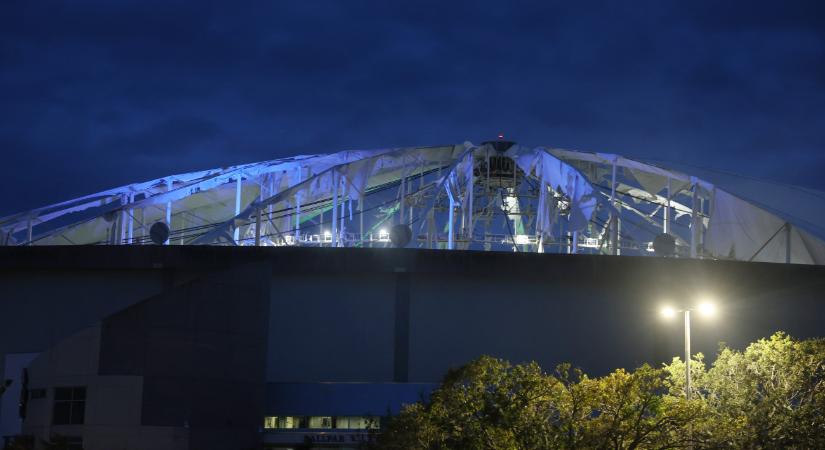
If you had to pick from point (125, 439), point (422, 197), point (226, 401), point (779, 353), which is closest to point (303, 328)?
point (226, 401)

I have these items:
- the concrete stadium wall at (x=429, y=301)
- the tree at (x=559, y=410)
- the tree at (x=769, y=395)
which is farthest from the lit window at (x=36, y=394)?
the tree at (x=769, y=395)

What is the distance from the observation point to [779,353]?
122 ft

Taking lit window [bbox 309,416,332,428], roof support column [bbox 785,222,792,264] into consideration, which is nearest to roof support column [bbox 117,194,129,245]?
lit window [bbox 309,416,332,428]

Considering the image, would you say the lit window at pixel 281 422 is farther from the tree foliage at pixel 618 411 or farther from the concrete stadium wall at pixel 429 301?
the tree foliage at pixel 618 411

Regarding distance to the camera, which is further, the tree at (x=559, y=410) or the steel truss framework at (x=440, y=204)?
the steel truss framework at (x=440, y=204)

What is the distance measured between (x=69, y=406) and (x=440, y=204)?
33.9m

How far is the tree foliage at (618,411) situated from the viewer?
31375 mm

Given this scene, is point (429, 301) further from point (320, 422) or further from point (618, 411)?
point (618, 411)

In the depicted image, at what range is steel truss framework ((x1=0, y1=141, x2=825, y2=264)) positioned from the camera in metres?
61.6

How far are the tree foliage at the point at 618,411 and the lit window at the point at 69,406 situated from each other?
14066mm

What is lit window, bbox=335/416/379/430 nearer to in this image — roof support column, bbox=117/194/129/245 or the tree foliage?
the tree foliage

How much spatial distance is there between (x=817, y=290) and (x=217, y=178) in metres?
34.7

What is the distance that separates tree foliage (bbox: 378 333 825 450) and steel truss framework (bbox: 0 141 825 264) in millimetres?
22780

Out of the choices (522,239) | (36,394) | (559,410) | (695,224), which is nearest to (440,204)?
(522,239)
